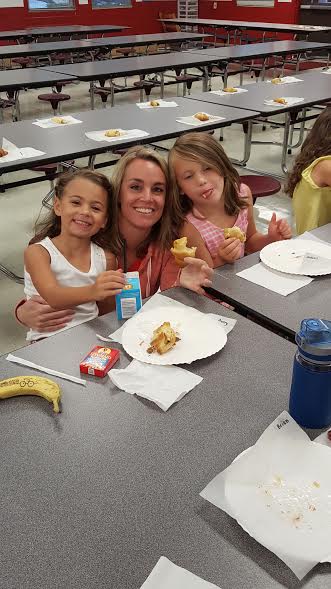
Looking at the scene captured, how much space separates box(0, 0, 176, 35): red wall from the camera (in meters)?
10.5

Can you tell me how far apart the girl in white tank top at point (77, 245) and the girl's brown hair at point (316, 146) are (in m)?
1.11

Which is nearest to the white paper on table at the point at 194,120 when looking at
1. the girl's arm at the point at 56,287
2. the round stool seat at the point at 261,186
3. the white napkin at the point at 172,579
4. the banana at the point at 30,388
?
the round stool seat at the point at 261,186

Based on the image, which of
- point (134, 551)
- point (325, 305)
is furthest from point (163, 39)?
point (134, 551)

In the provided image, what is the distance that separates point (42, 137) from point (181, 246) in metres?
2.01

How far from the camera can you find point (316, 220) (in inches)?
96.2

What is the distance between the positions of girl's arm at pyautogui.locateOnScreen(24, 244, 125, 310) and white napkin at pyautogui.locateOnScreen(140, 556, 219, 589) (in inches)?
31.1

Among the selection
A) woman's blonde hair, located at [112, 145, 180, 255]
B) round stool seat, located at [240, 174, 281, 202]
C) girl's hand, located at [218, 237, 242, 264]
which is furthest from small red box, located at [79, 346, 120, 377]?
round stool seat, located at [240, 174, 281, 202]

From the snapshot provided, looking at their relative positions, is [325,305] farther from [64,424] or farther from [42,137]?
[42,137]

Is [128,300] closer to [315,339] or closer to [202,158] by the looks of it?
[315,339]

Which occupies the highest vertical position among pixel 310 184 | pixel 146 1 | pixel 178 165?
pixel 146 1

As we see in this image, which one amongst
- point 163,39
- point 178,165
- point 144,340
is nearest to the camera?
point 144,340

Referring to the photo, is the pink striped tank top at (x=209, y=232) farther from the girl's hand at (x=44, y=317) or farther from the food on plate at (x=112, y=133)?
the food on plate at (x=112, y=133)

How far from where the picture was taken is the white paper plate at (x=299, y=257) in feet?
5.45

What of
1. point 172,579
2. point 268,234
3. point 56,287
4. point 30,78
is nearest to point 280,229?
point 268,234
